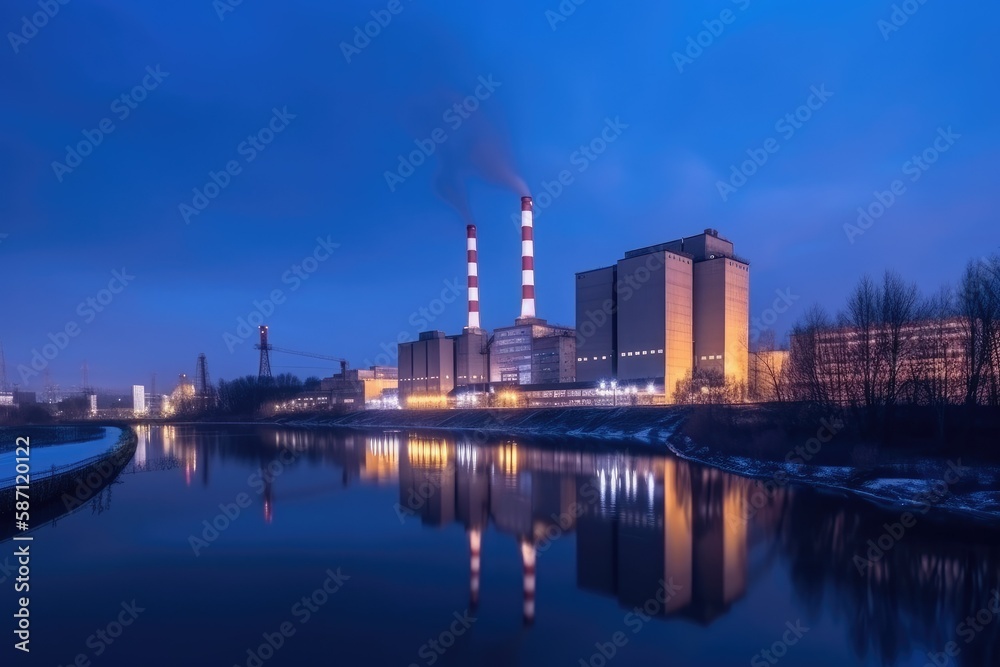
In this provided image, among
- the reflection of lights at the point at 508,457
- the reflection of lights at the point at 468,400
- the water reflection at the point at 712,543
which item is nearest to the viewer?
the water reflection at the point at 712,543

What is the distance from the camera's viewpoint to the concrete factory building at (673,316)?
66625mm

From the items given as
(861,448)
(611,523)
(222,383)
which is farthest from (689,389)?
(222,383)

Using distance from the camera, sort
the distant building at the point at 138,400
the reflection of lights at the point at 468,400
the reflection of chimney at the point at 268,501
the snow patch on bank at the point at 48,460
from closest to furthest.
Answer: the reflection of chimney at the point at 268,501, the snow patch on bank at the point at 48,460, the reflection of lights at the point at 468,400, the distant building at the point at 138,400

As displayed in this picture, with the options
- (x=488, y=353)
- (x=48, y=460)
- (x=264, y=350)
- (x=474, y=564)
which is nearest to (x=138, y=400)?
(x=264, y=350)

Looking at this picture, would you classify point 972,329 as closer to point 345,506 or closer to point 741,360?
point 345,506

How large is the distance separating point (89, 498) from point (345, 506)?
9686mm

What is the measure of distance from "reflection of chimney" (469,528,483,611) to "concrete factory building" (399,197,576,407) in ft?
224

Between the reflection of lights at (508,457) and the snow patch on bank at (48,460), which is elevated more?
the snow patch on bank at (48,460)

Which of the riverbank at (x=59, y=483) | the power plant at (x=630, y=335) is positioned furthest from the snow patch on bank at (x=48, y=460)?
the power plant at (x=630, y=335)

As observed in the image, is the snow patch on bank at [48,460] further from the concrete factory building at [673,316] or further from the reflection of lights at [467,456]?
the concrete factory building at [673,316]

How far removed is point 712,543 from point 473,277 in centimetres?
8065

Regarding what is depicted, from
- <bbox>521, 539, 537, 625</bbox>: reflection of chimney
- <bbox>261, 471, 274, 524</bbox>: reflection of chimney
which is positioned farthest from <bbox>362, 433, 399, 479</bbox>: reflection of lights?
<bbox>521, 539, 537, 625</bbox>: reflection of chimney

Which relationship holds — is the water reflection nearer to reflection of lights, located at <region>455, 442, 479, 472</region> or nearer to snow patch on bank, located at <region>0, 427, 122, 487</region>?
reflection of lights, located at <region>455, 442, 479, 472</region>

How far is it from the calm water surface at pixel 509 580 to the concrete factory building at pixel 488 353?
Answer: 62.3 meters
